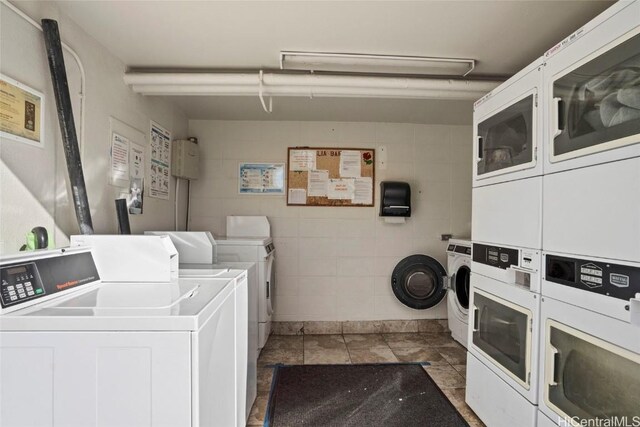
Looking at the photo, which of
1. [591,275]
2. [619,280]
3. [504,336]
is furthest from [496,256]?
[619,280]

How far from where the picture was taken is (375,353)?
2.95m

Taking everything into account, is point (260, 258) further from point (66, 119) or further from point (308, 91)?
point (66, 119)

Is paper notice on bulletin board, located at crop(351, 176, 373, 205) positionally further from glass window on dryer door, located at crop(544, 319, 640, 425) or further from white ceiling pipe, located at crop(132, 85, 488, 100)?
glass window on dryer door, located at crop(544, 319, 640, 425)

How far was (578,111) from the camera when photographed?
1.32 m

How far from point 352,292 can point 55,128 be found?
2.89 metres

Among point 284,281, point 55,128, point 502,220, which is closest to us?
point 55,128

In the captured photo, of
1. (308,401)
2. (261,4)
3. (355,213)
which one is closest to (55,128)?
(261,4)

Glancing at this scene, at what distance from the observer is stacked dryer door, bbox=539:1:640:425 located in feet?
3.52

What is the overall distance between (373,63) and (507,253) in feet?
4.84

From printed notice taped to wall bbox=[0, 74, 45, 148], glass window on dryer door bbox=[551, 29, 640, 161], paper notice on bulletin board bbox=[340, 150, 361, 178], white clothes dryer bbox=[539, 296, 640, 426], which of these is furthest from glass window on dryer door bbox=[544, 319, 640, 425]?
printed notice taped to wall bbox=[0, 74, 45, 148]

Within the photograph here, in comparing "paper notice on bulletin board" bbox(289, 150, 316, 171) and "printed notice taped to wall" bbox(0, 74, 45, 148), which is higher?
"paper notice on bulletin board" bbox(289, 150, 316, 171)

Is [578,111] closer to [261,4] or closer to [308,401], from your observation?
[261,4]

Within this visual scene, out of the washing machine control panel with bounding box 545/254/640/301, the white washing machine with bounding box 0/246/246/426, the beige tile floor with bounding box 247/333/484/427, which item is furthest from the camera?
the beige tile floor with bounding box 247/333/484/427

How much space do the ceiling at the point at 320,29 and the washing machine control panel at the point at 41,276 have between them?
1319mm
